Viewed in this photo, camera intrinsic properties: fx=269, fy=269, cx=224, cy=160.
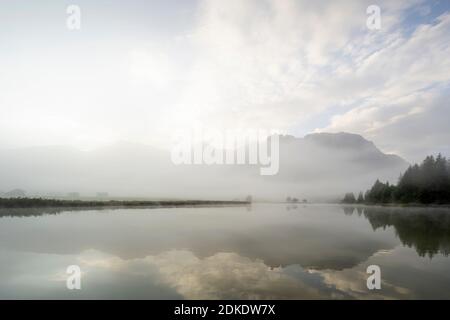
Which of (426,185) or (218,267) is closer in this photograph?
(218,267)

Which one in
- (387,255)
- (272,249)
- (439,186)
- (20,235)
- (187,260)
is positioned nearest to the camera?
(187,260)

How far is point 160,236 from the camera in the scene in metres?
25.4

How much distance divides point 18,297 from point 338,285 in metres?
13.3

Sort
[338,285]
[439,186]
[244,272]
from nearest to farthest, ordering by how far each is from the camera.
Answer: [338,285], [244,272], [439,186]

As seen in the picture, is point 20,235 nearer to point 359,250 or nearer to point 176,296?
point 176,296

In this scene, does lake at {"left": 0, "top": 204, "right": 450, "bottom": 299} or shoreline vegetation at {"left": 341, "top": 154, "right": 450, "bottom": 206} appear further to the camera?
shoreline vegetation at {"left": 341, "top": 154, "right": 450, "bottom": 206}

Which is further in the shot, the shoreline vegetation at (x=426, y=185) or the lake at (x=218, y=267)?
the shoreline vegetation at (x=426, y=185)
